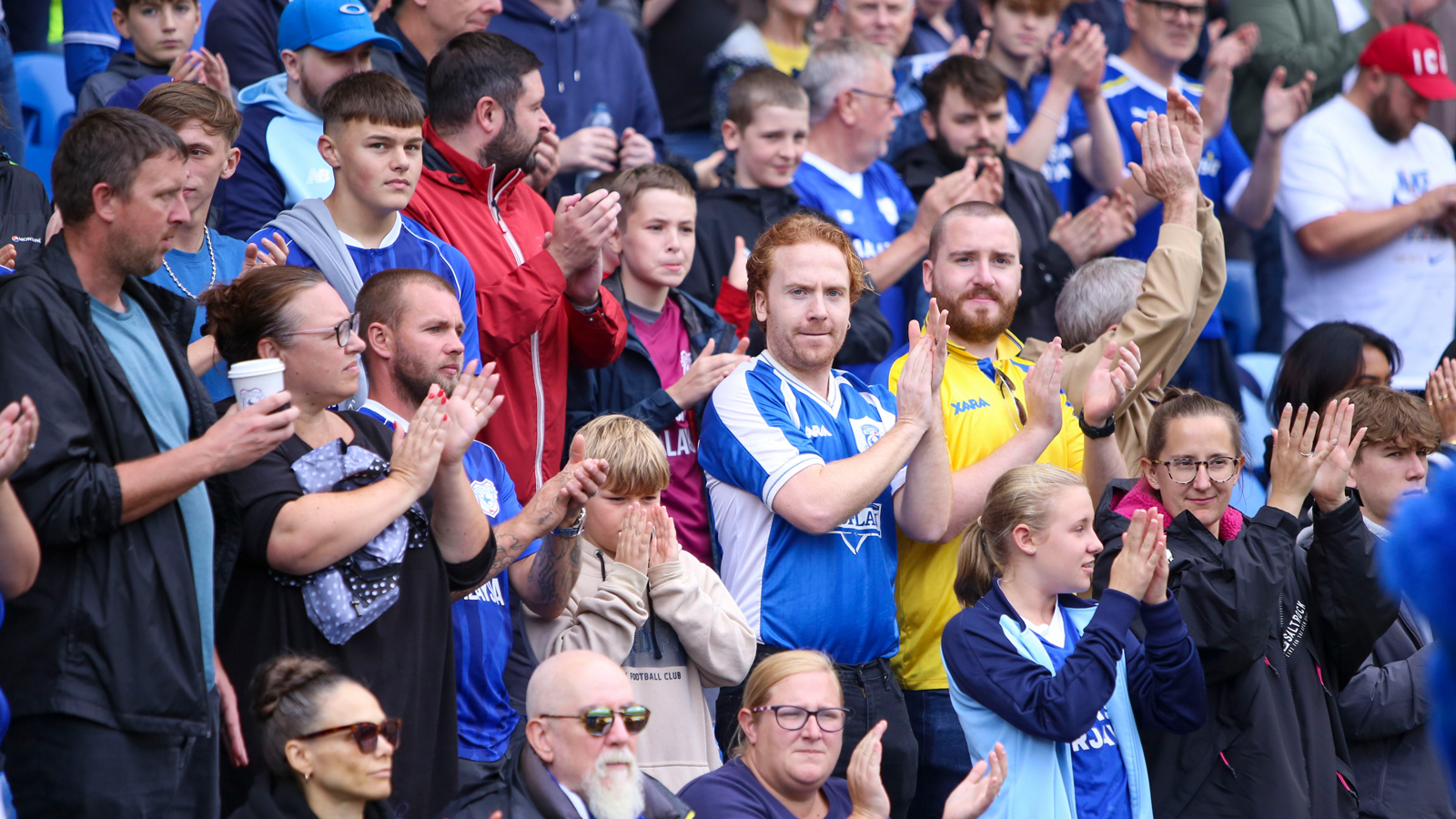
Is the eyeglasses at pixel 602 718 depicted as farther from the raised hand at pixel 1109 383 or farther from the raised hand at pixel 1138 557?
the raised hand at pixel 1109 383

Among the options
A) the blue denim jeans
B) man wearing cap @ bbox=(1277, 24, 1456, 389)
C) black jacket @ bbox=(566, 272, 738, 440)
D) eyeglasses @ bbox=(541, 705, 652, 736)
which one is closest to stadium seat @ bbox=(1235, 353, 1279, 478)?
man wearing cap @ bbox=(1277, 24, 1456, 389)

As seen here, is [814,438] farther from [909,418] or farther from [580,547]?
[580,547]

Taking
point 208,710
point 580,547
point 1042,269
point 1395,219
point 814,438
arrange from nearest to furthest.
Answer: point 208,710
point 580,547
point 814,438
point 1042,269
point 1395,219

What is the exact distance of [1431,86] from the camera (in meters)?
7.38

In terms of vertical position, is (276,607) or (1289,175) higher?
(276,607)

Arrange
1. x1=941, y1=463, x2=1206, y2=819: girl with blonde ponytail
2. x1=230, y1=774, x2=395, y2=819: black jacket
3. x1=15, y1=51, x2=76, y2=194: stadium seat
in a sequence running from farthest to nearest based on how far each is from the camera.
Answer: x1=15, y1=51, x2=76, y2=194: stadium seat, x1=941, y1=463, x2=1206, y2=819: girl with blonde ponytail, x1=230, y1=774, x2=395, y2=819: black jacket

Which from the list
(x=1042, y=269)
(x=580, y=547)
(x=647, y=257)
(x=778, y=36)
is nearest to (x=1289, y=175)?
(x=1042, y=269)

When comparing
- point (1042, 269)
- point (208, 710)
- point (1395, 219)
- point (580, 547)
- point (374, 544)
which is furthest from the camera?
point (1395, 219)

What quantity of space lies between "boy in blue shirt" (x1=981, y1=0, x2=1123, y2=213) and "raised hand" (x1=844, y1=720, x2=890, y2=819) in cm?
421

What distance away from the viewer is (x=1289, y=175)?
7.65 metres

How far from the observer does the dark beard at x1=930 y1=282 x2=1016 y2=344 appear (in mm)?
4980

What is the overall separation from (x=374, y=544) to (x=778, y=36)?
510 cm

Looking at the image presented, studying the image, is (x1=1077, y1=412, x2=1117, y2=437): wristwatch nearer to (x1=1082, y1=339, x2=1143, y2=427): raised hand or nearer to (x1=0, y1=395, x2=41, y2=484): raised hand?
(x1=1082, y1=339, x2=1143, y2=427): raised hand

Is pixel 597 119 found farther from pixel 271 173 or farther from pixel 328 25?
pixel 271 173
